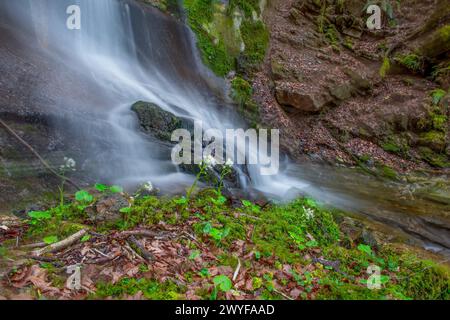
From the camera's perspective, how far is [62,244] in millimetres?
2615

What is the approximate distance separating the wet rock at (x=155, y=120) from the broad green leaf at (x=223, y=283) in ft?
15.2

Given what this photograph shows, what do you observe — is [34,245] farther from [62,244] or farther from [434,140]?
[434,140]

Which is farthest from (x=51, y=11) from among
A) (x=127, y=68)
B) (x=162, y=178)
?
(x=162, y=178)

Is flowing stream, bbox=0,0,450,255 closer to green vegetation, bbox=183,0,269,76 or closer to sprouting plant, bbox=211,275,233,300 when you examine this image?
green vegetation, bbox=183,0,269,76

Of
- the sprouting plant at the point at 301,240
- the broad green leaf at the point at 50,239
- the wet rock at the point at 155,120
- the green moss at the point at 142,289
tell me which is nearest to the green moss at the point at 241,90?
the wet rock at the point at 155,120

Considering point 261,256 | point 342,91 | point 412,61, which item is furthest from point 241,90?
point 261,256

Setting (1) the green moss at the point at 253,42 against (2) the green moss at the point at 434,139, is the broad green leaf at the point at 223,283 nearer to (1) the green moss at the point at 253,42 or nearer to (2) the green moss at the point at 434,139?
(1) the green moss at the point at 253,42

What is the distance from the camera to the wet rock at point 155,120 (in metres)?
6.62

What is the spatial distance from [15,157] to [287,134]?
8.44 meters

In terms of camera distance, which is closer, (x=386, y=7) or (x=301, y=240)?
(x=301, y=240)

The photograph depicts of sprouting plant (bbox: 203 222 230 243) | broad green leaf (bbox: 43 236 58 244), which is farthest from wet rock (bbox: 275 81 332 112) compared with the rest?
broad green leaf (bbox: 43 236 58 244)

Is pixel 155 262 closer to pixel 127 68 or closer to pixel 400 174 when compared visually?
pixel 127 68

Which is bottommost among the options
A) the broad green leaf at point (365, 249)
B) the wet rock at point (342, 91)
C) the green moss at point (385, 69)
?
the broad green leaf at point (365, 249)

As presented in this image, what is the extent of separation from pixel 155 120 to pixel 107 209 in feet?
12.7
